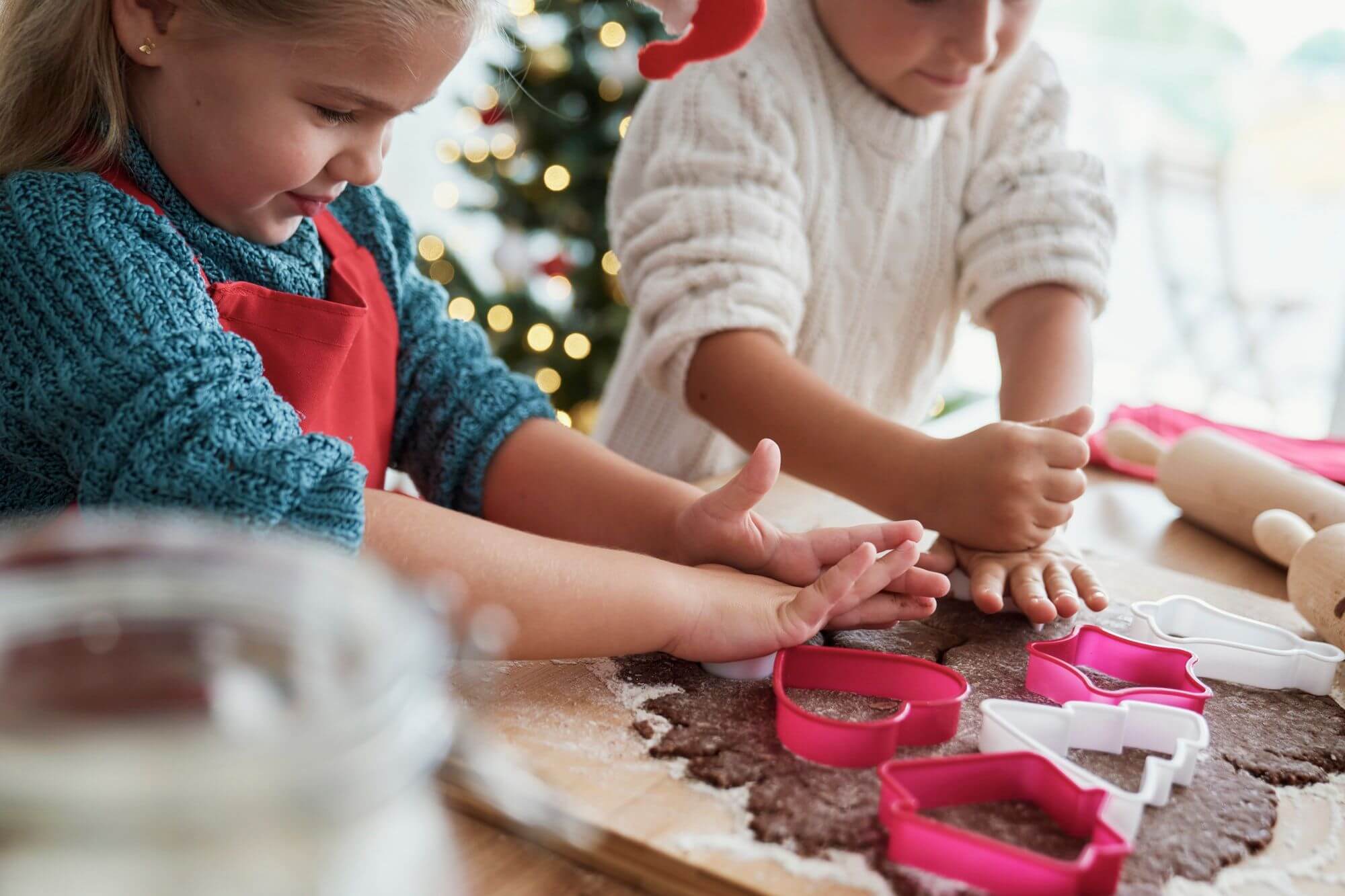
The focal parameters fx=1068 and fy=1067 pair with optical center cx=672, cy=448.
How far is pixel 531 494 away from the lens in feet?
2.99

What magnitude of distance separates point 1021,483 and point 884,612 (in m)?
0.20

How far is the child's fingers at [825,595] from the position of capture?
0.70m

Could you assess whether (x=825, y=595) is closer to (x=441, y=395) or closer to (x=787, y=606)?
(x=787, y=606)

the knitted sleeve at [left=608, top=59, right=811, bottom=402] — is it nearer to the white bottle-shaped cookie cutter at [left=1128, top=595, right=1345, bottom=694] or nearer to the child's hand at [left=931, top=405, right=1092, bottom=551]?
the child's hand at [left=931, top=405, right=1092, bottom=551]

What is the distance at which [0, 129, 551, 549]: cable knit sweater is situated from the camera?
57 centimetres

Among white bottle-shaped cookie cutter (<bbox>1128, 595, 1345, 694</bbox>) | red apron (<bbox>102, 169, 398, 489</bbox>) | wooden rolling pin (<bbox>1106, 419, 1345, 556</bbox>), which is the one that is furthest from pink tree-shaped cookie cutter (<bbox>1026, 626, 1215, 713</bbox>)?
red apron (<bbox>102, 169, 398, 489</bbox>)

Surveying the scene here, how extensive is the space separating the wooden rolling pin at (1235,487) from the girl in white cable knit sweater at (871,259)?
14 cm

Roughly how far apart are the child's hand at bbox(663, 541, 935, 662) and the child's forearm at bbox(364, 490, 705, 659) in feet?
0.05

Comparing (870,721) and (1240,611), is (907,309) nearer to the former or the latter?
(1240,611)

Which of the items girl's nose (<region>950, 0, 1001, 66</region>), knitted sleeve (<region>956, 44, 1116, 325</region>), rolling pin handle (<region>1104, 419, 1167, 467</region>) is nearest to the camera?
girl's nose (<region>950, 0, 1001, 66</region>)

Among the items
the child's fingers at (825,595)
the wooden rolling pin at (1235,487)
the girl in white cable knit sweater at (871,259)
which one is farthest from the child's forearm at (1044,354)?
the child's fingers at (825,595)

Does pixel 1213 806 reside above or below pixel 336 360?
below

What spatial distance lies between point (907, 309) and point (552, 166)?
4.25ft

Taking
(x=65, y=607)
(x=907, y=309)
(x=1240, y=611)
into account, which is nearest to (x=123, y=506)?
(x=65, y=607)
